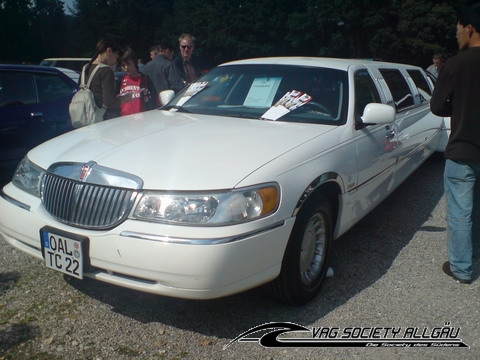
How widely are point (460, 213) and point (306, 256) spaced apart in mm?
1224

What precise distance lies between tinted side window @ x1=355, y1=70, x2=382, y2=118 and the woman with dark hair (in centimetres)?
258

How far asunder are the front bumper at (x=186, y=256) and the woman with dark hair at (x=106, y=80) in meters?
2.88

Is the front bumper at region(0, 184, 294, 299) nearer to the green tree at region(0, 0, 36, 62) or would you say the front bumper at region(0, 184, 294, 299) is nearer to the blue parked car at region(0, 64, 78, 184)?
the blue parked car at region(0, 64, 78, 184)

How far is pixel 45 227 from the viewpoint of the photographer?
9.98ft

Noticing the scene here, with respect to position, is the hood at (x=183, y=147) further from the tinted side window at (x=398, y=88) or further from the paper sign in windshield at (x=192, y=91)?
the tinted side window at (x=398, y=88)

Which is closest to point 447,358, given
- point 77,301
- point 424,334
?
point 424,334

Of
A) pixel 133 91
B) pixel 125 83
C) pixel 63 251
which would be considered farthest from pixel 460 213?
pixel 125 83

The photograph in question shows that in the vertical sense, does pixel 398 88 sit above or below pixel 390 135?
above

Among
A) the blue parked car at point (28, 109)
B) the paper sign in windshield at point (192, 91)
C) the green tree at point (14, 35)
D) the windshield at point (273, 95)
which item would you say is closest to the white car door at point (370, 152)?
the windshield at point (273, 95)

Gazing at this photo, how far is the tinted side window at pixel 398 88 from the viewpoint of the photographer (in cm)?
520

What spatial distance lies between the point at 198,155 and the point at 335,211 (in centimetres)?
115

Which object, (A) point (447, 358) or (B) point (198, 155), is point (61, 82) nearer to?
(B) point (198, 155)

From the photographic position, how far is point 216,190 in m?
2.80

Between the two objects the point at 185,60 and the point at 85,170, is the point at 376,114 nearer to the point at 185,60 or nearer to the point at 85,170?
the point at 85,170
